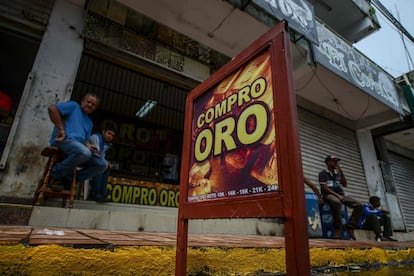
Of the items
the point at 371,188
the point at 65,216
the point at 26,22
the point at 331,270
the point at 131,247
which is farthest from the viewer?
the point at 371,188

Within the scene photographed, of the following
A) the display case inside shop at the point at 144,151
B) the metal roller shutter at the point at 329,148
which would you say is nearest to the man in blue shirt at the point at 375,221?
the metal roller shutter at the point at 329,148

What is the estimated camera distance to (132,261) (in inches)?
50.0

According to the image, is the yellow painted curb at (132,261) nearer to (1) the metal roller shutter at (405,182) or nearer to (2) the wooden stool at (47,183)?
(2) the wooden stool at (47,183)

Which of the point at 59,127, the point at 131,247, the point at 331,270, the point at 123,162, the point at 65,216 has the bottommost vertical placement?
the point at 331,270

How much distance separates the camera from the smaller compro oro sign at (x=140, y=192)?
578cm

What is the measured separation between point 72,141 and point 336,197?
4534mm

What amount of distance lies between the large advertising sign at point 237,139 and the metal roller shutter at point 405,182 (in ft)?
35.9

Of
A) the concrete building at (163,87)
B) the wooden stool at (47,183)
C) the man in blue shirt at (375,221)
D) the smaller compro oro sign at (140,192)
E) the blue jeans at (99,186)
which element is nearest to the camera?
the wooden stool at (47,183)

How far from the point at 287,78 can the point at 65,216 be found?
286cm

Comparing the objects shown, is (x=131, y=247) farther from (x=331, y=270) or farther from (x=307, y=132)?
(x=307, y=132)

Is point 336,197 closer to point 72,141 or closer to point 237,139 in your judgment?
point 237,139

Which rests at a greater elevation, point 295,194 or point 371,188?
point 371,188

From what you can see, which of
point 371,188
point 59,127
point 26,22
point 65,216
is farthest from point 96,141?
point 371,188

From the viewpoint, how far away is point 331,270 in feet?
6.87
